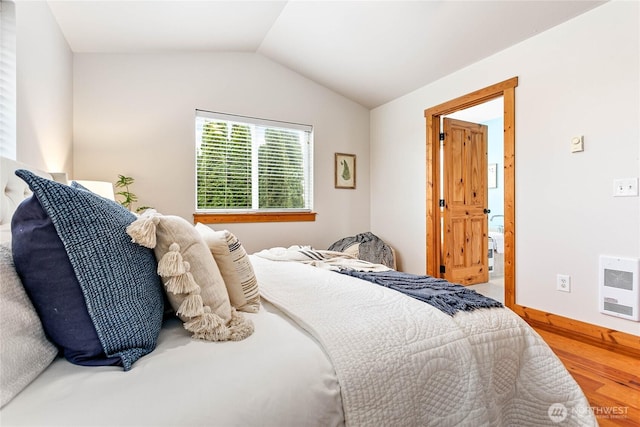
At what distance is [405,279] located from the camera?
1.52m

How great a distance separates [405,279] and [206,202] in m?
2.65

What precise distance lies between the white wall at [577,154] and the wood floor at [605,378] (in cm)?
24

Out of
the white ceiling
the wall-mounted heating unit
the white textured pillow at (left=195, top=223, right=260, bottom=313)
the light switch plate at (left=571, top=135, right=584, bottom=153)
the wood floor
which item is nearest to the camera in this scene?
the white textured pillow at (left=195, top=223, right=260, bottom=313)

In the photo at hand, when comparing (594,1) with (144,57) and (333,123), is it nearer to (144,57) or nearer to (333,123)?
(333,123)

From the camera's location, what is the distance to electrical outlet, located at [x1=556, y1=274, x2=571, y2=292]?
2430 mm

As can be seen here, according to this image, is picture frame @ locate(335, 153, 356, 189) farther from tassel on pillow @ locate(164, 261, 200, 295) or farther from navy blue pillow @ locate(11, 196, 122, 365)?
navy blue pillow @ locate(11, 196, 122, 365)

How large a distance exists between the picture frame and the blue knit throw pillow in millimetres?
3521

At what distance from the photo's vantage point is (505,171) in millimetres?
2875

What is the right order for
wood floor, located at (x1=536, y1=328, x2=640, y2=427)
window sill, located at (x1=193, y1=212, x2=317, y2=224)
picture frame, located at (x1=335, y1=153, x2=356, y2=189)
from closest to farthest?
wood floor, located at (x1=536, y1=328, x2=640, y2=427), window sill, located at (x1=193, y1=212, x2=317, y2=224), picture frame, located at (x1=335, y1=153, x2=356, y2=189)

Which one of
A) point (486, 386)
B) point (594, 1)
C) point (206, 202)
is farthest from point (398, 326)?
point (206, 202)

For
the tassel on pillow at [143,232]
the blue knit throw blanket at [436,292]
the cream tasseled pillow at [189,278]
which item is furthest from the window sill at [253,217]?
the tassel on pillow at [143,232]

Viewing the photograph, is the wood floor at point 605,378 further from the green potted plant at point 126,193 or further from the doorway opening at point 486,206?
the green potted plant at point 126,193

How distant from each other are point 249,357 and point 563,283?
2683mm

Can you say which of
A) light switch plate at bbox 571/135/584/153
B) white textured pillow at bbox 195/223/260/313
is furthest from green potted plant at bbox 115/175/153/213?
light switch plate at bbox 571/135/584/153
